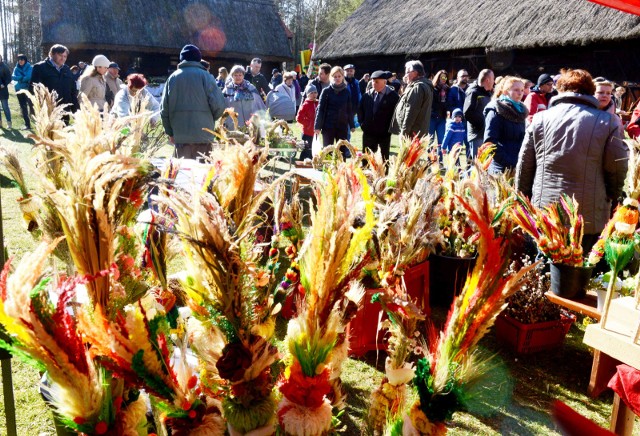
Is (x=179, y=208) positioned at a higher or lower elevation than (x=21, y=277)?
higher

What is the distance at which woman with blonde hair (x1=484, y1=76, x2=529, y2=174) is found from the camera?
4.81 meters

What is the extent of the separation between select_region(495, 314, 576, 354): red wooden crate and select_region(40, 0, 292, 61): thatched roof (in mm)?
20915

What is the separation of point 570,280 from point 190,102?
421 cm

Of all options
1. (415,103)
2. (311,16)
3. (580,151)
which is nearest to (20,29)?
(311,16)

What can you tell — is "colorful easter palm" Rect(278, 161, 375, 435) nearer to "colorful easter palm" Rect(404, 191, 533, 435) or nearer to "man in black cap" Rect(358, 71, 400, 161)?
"colorful easter palm" Rect(404, 191, 533, 435)

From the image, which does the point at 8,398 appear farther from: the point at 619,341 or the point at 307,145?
the point at 307,145

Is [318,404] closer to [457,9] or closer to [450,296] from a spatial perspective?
[450,296]

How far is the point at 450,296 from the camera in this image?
420 cm

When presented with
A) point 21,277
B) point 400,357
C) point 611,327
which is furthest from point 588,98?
point 21,277

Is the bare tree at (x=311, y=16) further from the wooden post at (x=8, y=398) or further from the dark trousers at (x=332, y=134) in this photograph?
the wooden post at (x=8, y=398)

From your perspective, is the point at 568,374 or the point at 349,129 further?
the point at 349,129

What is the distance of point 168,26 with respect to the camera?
22.5 meters

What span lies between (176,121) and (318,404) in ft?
15.1

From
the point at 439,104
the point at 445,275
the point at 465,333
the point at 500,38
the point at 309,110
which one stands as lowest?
the point at 445,275
